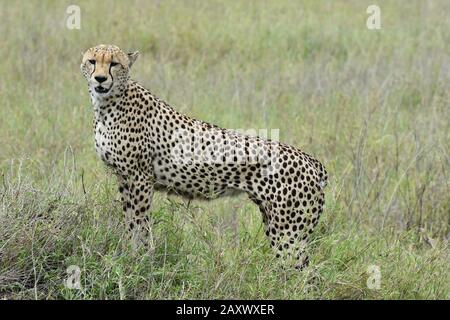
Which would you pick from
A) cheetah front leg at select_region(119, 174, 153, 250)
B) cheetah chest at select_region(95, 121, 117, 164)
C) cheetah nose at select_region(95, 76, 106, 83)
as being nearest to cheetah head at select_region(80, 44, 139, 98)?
cheetah nose at select_region(95, 76, 106, 83)

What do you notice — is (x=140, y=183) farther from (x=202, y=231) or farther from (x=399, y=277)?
(x=399, y=277)

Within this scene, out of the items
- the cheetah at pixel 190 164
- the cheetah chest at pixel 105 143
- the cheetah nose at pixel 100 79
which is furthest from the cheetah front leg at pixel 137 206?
the cheetah nose at pixel 100 79

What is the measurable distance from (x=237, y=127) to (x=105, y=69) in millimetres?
3268

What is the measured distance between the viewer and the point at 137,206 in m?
4.43

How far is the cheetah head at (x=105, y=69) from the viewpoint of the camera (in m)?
4.26

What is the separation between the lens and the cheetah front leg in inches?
173

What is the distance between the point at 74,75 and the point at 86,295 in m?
4.52

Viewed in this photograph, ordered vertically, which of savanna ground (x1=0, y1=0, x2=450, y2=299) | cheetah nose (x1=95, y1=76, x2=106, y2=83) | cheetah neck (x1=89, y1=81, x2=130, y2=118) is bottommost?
savanna ground (x1=0, y1=0, x2=450, y2=299)

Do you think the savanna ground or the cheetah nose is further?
the savanna ground

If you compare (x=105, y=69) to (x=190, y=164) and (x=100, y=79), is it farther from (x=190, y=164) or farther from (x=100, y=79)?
(x=190, y=164)

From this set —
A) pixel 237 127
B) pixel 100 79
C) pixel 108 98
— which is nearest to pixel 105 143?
pixel 108 98

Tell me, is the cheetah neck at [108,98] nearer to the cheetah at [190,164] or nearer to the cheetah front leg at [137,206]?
the cheetah at [190,164]

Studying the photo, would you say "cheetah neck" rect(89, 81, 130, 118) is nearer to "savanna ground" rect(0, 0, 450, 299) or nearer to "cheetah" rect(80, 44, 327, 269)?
"cheetah" rect(80, 44, 327, 269)
